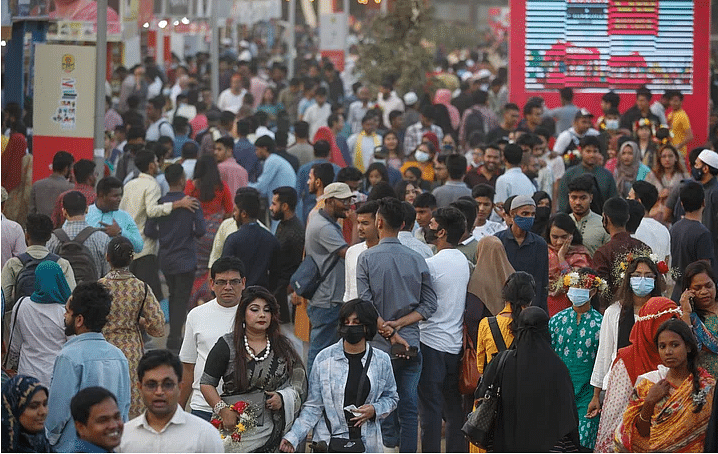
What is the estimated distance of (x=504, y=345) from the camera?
7.29 metres

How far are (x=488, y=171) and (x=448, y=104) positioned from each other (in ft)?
29.6

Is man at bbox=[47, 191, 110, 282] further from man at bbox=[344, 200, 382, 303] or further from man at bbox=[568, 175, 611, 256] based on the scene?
man at bbox=[568, 175, 611, 256]

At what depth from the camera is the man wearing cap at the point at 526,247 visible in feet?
29.0

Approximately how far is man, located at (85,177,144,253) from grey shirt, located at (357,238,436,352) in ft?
9.42

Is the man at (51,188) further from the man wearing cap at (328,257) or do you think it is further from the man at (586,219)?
the man at (586,219)

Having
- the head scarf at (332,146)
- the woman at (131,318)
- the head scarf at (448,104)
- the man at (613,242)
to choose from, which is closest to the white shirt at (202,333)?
the woman at (131,318)

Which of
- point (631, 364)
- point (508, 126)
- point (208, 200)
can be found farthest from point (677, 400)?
point (508, 126)

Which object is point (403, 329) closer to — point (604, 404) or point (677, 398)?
point (604, 404)

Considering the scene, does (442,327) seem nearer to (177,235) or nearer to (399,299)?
(399,299)

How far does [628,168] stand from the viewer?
510 inches

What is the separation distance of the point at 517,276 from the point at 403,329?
97 centimetres

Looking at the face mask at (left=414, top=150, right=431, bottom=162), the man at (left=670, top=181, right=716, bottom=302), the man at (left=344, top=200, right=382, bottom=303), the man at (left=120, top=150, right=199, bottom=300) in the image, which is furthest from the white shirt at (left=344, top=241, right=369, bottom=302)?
the face mask at (left=414, top=150, right=431, bottom=162)

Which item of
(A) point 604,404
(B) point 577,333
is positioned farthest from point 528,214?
(A) point 604,404

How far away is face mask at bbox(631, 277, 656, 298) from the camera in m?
7.32
